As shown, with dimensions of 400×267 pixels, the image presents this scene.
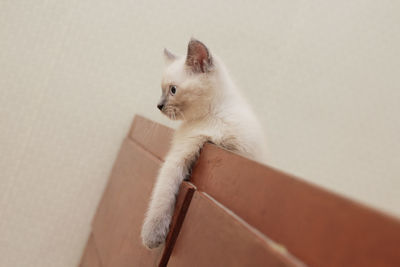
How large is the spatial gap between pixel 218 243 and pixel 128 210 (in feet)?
1.89

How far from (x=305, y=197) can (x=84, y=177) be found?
140 cm

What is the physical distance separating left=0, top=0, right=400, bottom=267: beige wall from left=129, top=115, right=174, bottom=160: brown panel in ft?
0.76

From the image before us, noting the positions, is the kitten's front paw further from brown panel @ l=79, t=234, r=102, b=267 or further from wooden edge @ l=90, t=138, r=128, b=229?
wooden edge @ l=90, t=138, r=128, b=229

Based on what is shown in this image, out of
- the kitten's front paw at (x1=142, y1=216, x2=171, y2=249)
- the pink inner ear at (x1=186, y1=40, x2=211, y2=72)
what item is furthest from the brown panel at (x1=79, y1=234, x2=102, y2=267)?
the pink inner ear at (x1=186, y1=40, x2=211, y2=72)

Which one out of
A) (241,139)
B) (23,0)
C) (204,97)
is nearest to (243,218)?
(241,139)

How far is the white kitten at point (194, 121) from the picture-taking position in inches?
28.6

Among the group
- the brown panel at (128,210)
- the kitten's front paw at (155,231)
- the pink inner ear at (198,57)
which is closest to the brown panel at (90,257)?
the brown panel at (128,210)

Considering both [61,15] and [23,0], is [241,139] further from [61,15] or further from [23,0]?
[23,0]

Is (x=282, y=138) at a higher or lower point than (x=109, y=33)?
lower

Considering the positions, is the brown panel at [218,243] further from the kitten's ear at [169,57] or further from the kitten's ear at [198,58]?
the kitten's ear at [169,57]

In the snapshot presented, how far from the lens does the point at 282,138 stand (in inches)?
69.4

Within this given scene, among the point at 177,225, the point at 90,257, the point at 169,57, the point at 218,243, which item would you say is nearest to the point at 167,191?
the point at 177,225

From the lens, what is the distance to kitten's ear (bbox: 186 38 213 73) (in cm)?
94

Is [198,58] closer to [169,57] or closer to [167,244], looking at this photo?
[169,57]
